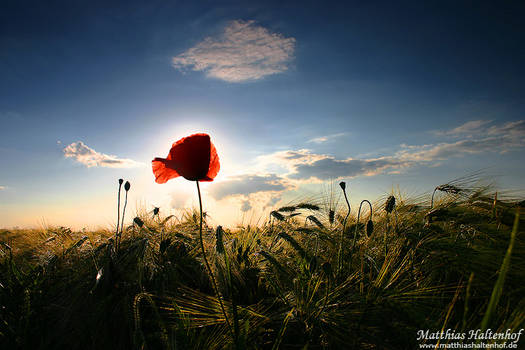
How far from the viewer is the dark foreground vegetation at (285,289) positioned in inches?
43.9

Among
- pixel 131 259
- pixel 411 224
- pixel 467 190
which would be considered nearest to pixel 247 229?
pixel 131 259

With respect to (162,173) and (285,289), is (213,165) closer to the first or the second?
(162,173)

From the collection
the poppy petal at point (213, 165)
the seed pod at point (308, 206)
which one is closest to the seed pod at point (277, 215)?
the seed pod at point (308, 206)

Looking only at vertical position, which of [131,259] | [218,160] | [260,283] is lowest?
[260,283]

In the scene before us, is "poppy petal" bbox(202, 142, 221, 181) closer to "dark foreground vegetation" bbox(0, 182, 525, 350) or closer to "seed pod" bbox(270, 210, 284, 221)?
"dark foreground vegetation" bbox(0, 182, 525, 350)

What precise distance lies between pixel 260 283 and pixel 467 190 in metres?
1.66

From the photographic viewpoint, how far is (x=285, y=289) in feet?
5.06

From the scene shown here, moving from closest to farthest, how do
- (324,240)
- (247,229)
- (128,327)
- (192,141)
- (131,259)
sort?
(192,141)
(128,327)
(131,259)
(324,240)
(247,229)

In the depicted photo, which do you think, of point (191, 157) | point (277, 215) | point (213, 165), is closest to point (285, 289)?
point (277, 215)

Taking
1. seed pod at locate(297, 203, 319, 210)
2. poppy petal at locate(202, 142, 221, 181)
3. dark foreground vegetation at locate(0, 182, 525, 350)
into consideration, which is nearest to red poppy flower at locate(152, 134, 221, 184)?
poppy petal at locate(202, 142, 221, 181)

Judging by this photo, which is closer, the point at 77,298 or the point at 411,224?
the point at 77,298

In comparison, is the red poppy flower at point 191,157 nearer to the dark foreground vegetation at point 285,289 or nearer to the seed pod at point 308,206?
the dark foreground vegetation at point 285,289

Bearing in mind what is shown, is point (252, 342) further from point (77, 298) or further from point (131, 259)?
point (77, 298)

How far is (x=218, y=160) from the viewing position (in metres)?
1.19
